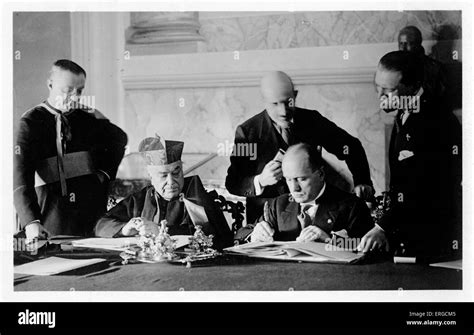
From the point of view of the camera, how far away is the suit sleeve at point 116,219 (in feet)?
11.6

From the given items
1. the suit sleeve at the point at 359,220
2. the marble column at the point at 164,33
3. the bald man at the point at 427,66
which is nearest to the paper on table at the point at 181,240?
the suit sleeve at the point at 359,220

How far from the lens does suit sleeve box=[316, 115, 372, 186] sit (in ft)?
11.4

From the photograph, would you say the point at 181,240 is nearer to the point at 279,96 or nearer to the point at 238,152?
the point at 238,152

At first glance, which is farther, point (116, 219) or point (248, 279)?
point (116, 219)

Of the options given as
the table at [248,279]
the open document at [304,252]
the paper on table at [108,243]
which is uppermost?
the paper on table at [108,243]

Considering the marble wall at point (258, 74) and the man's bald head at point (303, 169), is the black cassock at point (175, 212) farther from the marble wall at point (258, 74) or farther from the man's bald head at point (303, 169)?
the man's bald head at point (303, 169)

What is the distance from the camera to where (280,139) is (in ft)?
11.5

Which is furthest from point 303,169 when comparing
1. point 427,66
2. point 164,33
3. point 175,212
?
point 164,33

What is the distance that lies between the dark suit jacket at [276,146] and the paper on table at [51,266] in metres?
0.75

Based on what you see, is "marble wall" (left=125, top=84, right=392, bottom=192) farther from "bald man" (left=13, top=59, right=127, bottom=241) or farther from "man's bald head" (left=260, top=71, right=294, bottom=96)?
"bald man" (left=13, top=59, right=127, bottom=241)

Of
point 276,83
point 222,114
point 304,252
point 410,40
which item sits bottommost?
point 304,252

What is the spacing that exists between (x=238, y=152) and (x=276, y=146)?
178mm
